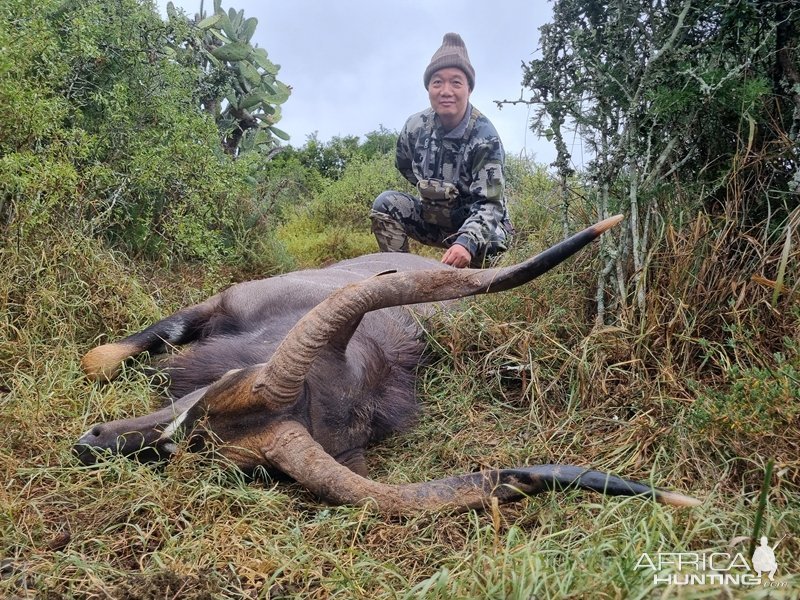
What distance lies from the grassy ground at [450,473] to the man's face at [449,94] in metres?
3.14

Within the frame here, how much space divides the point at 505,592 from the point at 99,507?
1499 mm

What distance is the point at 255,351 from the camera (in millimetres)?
3451

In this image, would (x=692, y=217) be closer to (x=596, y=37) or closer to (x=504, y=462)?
(x=596, y=37)

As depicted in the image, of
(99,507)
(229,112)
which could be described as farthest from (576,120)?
(229,112)

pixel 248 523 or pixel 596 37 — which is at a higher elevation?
pixel 596 37

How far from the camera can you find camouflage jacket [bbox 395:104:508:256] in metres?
6.02

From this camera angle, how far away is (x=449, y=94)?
656 centimetres

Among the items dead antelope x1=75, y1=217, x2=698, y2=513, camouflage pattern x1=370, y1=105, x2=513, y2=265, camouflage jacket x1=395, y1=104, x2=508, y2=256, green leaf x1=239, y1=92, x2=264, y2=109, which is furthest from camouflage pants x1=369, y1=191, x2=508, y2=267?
dead antelope x1=75, y1=217, x2=698, y2=513

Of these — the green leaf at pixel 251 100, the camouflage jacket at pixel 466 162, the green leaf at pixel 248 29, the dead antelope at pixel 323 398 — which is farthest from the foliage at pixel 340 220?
the dead antelope at pixel 323 398

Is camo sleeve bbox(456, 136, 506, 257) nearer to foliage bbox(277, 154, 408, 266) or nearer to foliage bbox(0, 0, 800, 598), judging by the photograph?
foliage bbox(0, 0, 800, 598)

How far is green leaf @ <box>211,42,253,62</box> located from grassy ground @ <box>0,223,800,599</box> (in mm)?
4749

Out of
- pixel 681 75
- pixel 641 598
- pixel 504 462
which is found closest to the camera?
pixel 641 598

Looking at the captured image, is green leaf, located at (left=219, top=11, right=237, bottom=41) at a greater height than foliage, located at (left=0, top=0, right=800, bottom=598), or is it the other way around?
green leaf, located at (left=219, top=11, right=237, bottom=41)

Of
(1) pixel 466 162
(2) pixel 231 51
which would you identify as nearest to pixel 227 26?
(2) pixel 231 51
